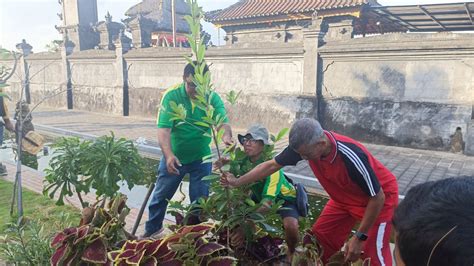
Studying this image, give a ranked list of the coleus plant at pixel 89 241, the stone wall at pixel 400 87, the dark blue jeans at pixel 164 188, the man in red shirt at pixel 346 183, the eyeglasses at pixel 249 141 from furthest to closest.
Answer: the stone wall at pixel 400 87 < the dark blue jeans at pixel 164 188 < the eyeglasses at pixel 249 141 < the man in red shirt at pixel 346 183 < the coleus plant at pixel 89 241

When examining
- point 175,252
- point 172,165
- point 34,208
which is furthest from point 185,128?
point 34,208

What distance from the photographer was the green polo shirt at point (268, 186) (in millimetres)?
2570

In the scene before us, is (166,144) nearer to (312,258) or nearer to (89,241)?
(89,241)

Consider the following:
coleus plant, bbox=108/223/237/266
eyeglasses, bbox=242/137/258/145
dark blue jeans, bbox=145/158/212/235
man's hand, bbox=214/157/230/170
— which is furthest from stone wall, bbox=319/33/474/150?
coleus plant, bbox=108/223/237/266

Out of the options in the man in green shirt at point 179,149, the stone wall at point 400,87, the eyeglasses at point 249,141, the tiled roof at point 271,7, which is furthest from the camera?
the tiled roof at point 271,7

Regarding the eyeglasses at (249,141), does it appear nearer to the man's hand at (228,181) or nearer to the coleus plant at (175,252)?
the man's hand at (228,181)

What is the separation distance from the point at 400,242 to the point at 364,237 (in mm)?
1708

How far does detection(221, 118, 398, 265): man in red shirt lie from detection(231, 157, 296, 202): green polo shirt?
4.7 inches

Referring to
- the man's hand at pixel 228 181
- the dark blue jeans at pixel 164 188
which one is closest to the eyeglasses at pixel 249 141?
the man's hand at pixel 228 181

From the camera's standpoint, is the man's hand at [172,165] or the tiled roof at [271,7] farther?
the tiled roof at [271,7]

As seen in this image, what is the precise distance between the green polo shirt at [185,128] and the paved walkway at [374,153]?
1.90 feet

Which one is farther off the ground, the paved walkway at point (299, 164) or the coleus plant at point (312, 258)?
the coleus plant at point (312, 258)

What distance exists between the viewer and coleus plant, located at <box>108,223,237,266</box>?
198 cm

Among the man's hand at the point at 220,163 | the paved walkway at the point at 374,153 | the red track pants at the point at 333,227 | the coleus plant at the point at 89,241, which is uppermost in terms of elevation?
the man's hand at the point at 220,163
